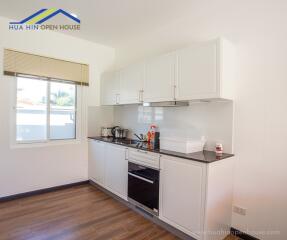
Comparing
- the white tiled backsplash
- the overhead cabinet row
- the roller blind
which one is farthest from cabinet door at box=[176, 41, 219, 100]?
the roller blind

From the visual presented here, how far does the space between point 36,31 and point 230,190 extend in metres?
3.64

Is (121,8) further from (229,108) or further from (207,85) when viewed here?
(229,108)

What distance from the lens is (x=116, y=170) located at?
9.93 feet

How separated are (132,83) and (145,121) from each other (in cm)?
70

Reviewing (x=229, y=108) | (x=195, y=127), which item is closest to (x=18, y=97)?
(x=195, y=127)

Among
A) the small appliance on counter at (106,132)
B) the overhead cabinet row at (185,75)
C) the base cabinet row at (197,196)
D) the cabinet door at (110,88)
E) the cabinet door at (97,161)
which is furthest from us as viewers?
the small appliance on counter at (106,132)

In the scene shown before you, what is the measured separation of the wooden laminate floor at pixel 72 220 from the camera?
2160mm

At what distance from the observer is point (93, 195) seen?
3.21 meters

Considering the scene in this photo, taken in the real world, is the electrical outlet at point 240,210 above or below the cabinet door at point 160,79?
below

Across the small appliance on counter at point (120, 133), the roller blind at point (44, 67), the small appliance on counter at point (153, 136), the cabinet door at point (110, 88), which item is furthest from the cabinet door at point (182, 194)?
the roller blind at point (44, 67)

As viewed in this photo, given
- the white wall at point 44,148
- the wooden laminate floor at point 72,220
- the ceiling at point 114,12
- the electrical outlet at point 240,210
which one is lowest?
the wooden laminate floor at point 72,220

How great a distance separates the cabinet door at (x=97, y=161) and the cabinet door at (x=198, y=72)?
1749 millimetres

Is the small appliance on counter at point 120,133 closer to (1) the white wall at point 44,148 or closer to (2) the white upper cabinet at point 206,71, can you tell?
(1) the white wall at point 44,148

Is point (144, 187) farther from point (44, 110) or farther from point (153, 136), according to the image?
point (44, 110)
